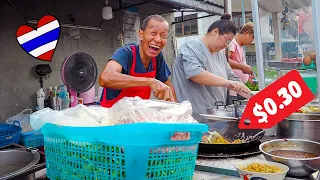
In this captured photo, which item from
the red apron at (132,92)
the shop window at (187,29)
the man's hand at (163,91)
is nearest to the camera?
the man's hand at (163,91)

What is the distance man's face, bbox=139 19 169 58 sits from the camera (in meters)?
2.25

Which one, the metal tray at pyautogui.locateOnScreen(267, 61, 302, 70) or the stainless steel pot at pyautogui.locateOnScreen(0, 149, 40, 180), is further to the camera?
the metal tray at pyautogui.locateOnScreen(267, 61, 302, 70)

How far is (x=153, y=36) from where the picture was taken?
2.27 meters

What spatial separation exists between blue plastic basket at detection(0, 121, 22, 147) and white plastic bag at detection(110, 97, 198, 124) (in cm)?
189

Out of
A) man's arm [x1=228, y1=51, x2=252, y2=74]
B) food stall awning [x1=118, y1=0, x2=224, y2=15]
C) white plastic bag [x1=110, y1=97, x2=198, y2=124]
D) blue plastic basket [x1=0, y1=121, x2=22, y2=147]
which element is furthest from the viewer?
food stall awning [x1=118, y1=0, x2=224, y2=15]

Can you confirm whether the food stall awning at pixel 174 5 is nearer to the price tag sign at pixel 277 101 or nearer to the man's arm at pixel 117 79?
Answer: the man's arm at pixel 117 79

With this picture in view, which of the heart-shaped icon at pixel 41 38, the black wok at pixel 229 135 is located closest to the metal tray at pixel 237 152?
the black wok at pixel 229 135

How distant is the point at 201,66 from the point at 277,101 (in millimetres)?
1239

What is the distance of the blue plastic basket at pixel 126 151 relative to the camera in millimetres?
932

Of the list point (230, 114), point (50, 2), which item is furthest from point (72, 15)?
point (230, 114)

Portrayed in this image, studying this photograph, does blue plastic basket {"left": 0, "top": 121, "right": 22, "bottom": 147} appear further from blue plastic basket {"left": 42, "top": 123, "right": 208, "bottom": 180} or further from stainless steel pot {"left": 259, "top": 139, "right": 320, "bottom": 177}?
stainless steel pot {"left": 259, "top": 139, "right": 320, "bottom": 177}

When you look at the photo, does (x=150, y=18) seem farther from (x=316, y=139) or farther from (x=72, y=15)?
(x=72, y=15)

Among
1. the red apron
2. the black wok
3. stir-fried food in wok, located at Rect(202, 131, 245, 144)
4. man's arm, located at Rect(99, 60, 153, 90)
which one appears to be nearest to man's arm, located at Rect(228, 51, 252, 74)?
the red apron

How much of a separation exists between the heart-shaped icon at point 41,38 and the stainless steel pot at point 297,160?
13.9ft
